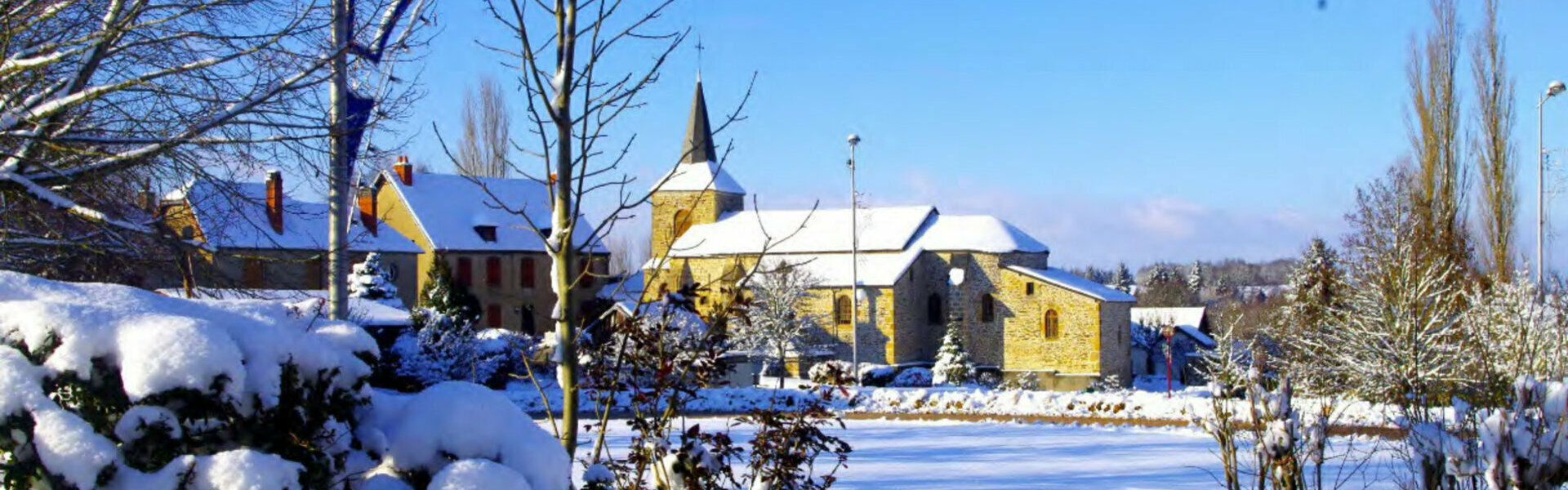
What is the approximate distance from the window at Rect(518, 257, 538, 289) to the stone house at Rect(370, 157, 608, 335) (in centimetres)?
3

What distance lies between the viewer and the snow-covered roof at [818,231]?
50.8 metres

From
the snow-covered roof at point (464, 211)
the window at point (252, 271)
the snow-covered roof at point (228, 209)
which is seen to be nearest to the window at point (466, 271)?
the snow-covered roof at point (464, 211)

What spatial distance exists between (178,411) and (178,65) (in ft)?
17.7

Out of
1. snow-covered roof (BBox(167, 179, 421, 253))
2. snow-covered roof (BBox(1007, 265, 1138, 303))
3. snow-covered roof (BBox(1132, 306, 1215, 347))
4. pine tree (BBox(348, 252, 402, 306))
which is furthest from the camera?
snow-covered roof (BBox(1132, 306, 1215, 347))

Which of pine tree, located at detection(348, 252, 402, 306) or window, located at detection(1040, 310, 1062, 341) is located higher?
pine tree, located at detection(348, 252, 402, 306)

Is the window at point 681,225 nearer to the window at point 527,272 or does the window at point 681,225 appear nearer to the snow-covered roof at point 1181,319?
the window at point 527,272

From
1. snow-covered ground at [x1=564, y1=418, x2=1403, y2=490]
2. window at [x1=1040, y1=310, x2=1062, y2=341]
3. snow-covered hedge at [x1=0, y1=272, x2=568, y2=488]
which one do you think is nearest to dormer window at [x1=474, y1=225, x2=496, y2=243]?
window at [x1=1040, y1=310, x2=1062, y2=341]

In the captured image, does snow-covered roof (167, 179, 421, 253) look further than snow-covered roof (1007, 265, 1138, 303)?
No

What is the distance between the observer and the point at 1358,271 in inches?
972

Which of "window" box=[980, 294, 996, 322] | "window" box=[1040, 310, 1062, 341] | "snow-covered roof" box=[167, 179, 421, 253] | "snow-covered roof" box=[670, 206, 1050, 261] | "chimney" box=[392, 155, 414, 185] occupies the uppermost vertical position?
"chimney" box=[392, 155, 414, 185]

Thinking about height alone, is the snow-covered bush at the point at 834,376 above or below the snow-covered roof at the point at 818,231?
below

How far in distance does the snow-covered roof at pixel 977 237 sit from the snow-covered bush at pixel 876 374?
24.8 feet

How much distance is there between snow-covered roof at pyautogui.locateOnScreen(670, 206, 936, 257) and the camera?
167 ft

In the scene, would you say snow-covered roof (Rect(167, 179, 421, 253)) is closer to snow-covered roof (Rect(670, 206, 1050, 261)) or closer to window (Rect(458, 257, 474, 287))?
window (Rect(458, 257, 474, 287))
